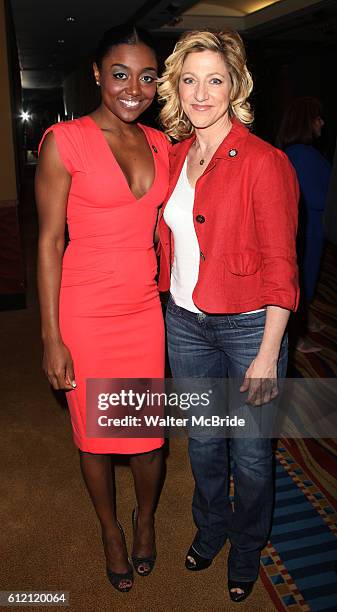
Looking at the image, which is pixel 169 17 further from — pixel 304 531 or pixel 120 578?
pixel 120 578

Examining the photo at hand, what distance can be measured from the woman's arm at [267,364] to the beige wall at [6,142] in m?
3.70

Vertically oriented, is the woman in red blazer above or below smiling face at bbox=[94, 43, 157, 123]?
below

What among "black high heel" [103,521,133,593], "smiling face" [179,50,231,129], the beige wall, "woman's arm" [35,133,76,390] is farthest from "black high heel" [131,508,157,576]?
the beige wall

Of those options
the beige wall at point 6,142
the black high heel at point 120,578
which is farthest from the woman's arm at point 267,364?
the beige wall at point 6,142

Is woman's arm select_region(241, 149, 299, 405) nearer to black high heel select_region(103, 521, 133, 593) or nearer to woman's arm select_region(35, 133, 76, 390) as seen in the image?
woman's arm select_region(35, 133, 76, 390)

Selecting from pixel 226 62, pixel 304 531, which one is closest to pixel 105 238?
pixel 226 62

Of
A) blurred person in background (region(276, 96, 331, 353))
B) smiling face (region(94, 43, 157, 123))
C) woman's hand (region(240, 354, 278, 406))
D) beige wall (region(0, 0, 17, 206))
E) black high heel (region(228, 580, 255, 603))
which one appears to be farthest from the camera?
beige wall (region(0, 0, 17, 206))

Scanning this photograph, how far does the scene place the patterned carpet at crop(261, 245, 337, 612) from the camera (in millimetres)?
2020

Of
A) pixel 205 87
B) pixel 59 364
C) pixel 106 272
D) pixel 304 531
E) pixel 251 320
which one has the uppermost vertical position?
pixel 205 87

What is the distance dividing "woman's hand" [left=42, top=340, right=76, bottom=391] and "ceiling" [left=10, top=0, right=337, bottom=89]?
8649 millimetres

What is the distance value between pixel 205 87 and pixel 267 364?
0.82 m

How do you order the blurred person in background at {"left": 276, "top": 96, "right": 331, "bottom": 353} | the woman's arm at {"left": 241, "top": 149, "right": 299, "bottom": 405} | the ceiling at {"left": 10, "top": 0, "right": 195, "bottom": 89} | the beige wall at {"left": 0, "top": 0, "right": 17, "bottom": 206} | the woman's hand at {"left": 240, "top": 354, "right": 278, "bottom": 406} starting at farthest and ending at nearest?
1. the ceiling at {"left": 10, "top": 0, "right": 195, "bottom": 89}
2. the beige wall at {"left": 0, "top": 0, "right": 17, "bottom": 206}
3. the blurred person in background at {"left": 276, "top": 96, "right": 331, "bottom": 353}
4. the woman's hand at {"left": 240, "top": 354, "right": 278, "bottom": 406}
5. the woman's arm at {"left": 241, "top": 149, "right": 299, "bottom": 405}

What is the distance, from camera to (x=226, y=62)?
5.37 ft

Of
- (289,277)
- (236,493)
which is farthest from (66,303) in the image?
(236,493)
